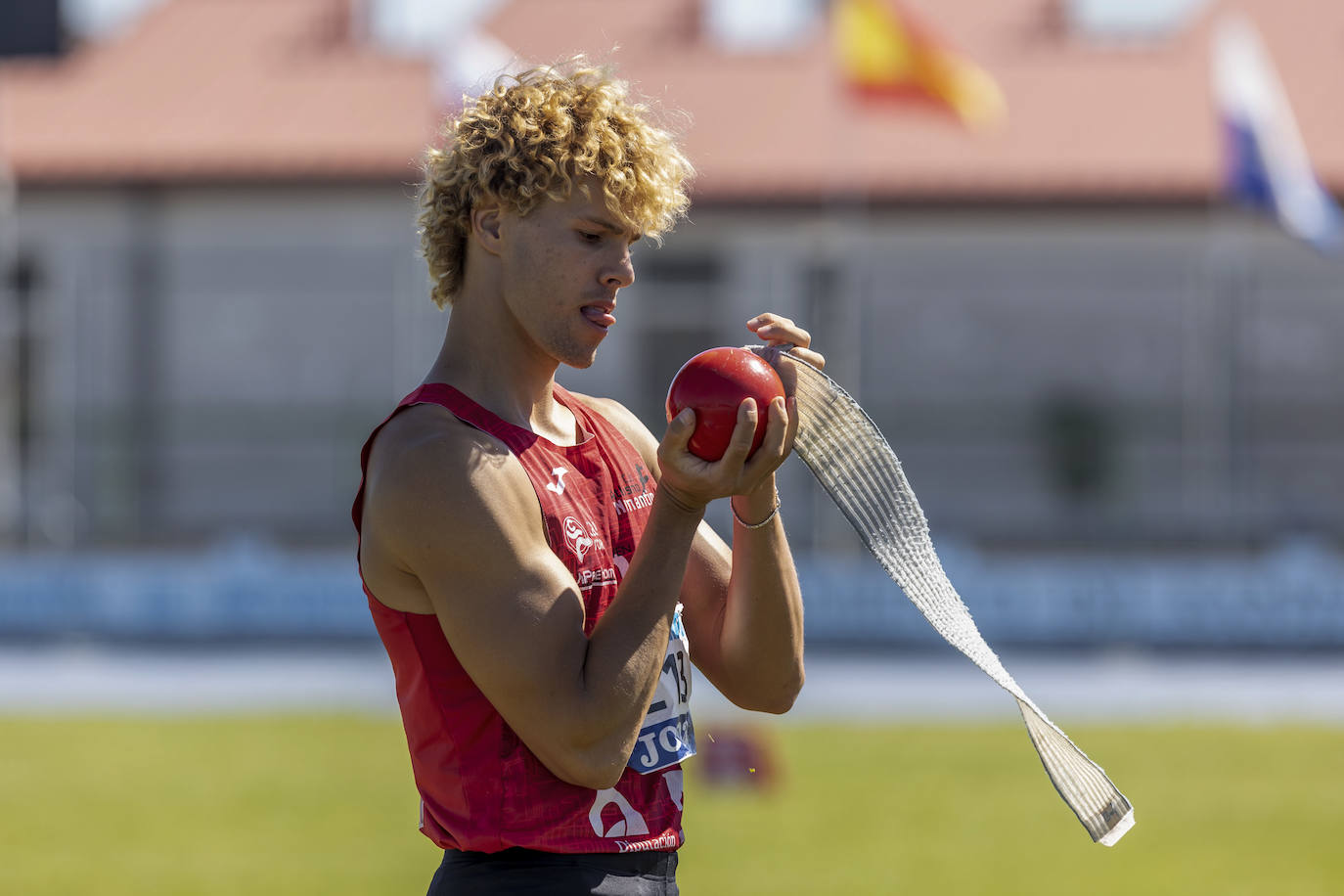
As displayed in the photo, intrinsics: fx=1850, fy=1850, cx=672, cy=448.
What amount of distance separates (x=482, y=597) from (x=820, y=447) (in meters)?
0.72

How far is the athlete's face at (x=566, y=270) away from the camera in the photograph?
2.80m

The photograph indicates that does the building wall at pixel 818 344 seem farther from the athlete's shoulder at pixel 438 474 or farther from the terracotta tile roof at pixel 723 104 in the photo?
the athlete's shoulder at pixel 438 474

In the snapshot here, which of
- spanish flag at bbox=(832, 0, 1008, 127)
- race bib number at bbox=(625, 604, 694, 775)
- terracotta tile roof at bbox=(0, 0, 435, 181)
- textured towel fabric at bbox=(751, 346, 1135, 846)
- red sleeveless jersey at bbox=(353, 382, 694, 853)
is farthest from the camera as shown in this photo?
terracotta tile roof at bbox=(0, 0, 435, 181)

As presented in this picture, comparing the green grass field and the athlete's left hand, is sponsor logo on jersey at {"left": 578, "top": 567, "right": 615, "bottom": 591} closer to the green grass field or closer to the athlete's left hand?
the athlete's left hand

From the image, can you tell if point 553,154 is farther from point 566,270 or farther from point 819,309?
point 819,309

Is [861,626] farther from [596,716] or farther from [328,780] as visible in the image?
[596,716]

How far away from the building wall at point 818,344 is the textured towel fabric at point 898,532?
18.6 metres

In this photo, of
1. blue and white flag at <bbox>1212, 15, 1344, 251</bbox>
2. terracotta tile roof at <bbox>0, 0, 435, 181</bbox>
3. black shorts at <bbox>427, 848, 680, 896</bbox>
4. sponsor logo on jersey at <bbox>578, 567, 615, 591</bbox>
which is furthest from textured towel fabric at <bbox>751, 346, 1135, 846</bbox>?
terracotta tile roof at <bbox>0, 0, 435, 181</bbox>

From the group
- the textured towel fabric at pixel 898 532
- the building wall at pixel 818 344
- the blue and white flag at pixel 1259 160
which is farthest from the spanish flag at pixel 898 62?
the textured towel fabric at pixel 898 532

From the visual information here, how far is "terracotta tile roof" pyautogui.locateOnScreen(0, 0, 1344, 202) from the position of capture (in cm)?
2355

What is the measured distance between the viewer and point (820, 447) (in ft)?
10.2

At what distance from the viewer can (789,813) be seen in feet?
34.3

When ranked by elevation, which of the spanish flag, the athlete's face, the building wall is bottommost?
the building wall

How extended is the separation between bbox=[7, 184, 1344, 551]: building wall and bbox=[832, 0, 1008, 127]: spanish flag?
4290mm
